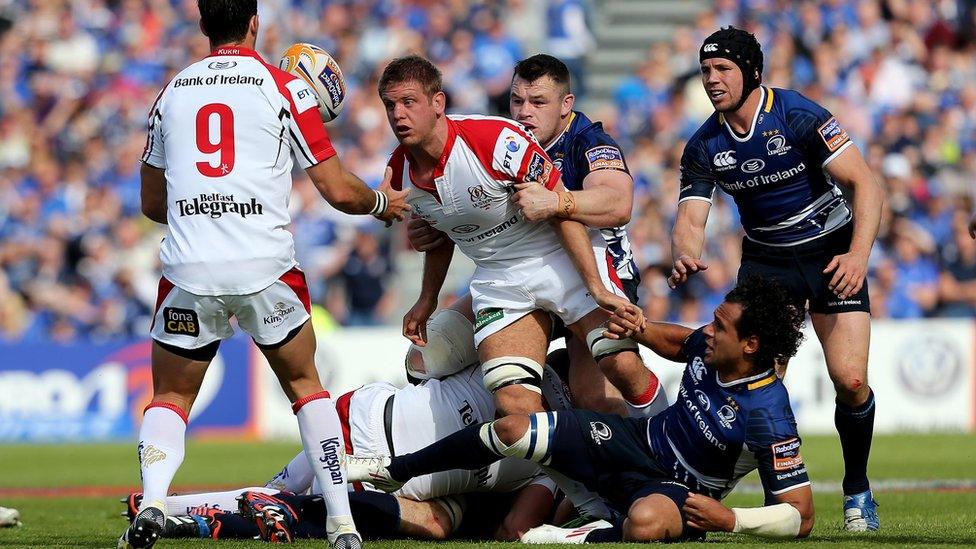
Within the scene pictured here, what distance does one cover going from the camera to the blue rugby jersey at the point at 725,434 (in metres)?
7.18

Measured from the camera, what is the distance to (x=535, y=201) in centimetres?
784

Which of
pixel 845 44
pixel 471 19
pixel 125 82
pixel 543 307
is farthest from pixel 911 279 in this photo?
pixel 125 82

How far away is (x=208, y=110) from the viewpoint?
6.83 m

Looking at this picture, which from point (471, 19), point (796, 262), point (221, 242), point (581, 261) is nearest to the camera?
point (221, 242)

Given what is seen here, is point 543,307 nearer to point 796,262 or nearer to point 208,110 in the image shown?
point 796,262

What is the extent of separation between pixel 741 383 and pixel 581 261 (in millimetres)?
1164

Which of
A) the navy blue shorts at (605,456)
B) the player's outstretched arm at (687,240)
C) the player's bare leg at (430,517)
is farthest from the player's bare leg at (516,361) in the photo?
the player's outstretched arm at (687,240)

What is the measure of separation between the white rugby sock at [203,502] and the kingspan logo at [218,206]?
70.0 inches

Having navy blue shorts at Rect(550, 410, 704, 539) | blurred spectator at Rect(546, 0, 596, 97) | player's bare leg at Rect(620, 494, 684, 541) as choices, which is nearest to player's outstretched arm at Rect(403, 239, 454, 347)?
navy blue shorts at Rect(550, 410, 704, 539)

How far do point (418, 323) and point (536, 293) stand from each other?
2.89ft

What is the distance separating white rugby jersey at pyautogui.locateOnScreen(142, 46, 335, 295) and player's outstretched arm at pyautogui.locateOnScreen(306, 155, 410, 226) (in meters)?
0.12

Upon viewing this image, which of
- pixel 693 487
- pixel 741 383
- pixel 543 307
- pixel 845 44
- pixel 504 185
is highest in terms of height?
pixel 845 44

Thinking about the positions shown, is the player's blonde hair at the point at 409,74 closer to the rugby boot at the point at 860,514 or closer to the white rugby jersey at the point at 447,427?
the white rugby jersey at the point at 447,427

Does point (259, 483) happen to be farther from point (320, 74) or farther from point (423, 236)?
point (320, 74)
